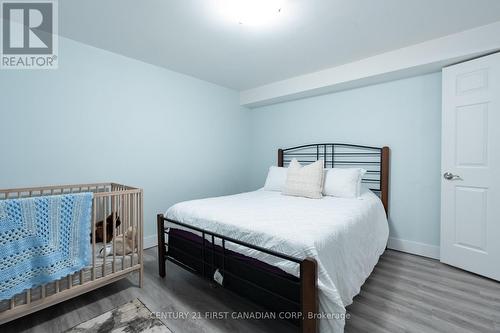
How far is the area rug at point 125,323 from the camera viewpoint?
149 centimetres

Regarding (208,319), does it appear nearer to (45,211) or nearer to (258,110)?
(45,211)

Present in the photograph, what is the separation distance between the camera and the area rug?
1.49 m

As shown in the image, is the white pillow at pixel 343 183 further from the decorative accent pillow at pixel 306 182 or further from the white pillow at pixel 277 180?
the white pillow at pixel 277 180

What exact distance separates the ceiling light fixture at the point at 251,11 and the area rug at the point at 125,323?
2.32 m

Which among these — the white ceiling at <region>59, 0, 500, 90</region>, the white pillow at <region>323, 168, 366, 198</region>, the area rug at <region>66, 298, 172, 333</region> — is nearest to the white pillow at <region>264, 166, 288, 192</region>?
the white pillow at <region>323, 168, 366, 198</region>

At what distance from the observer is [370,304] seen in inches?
68.5

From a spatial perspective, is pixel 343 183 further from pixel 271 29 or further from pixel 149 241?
pixel 149 241

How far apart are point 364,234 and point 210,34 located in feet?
7.36

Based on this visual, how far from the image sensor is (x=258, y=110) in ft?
13.9

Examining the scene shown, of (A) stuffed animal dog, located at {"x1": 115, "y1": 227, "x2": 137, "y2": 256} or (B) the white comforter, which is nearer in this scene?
(B) the white comforter

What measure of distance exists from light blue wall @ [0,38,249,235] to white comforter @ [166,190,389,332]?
1040 mm

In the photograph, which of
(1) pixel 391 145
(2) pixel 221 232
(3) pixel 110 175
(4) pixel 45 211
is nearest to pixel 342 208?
(2) pixel 221 232

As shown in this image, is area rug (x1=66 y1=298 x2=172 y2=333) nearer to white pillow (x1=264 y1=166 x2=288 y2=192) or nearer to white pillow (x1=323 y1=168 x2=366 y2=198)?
white pillow (x1=264 y1=166 x2=288 y2=192)

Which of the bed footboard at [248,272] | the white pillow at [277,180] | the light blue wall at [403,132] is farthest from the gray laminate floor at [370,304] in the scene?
the white pillow at [277,180]
